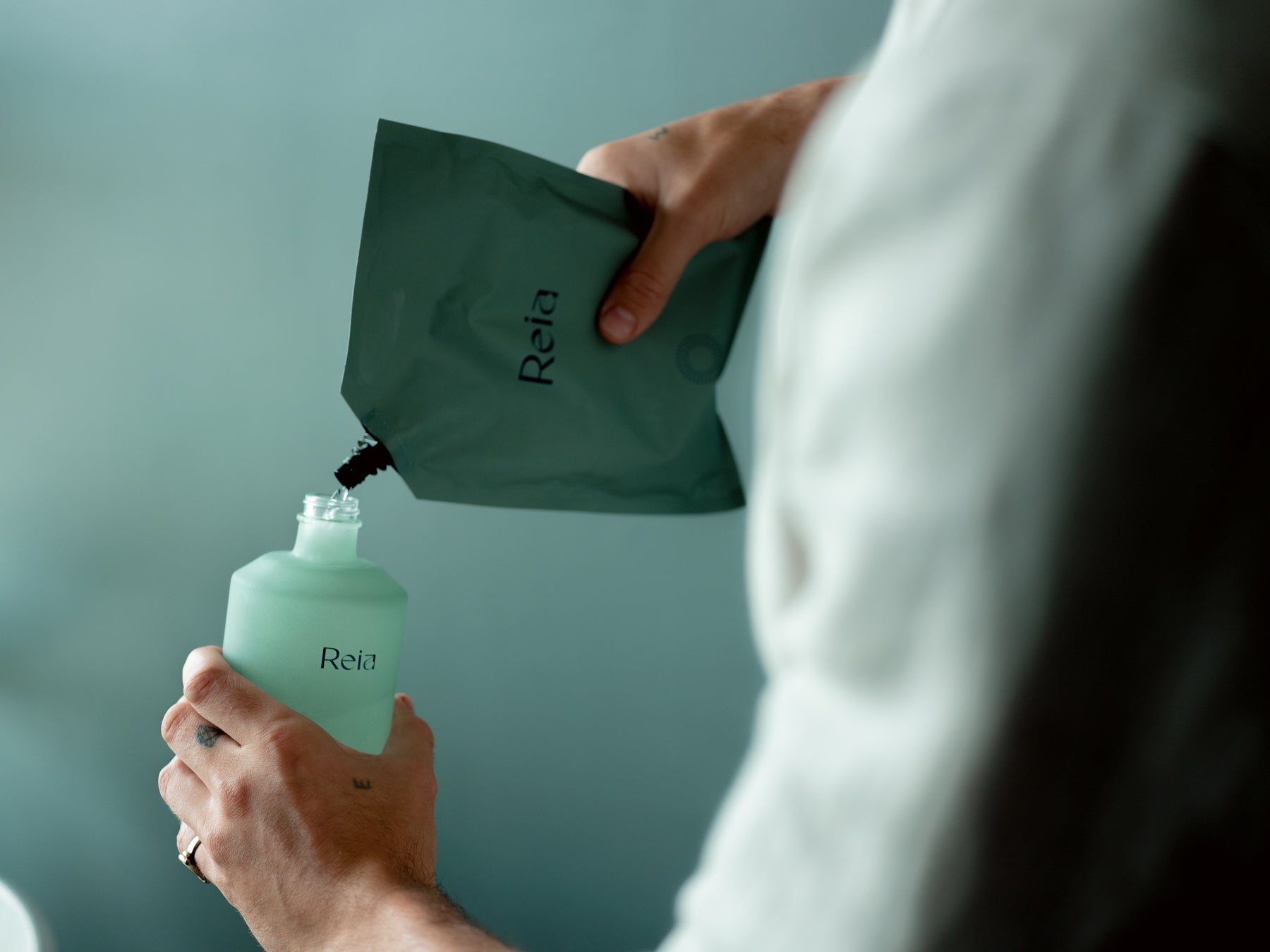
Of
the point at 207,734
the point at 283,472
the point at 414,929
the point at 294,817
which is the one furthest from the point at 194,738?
the point at 283,472

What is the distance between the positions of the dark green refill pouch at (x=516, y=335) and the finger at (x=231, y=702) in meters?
0.17

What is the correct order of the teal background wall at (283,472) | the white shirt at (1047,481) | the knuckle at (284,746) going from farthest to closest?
1. the teal background wall at (283,472)
2. the knuckle at (284,746)
3. the white shirt at (1047,481)

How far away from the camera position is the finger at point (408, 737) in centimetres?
64

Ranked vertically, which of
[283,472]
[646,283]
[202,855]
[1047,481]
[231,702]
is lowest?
[202,855]

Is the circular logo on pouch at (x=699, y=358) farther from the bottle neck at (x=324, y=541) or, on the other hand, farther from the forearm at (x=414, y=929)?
the forearm at (x=414, y=929)

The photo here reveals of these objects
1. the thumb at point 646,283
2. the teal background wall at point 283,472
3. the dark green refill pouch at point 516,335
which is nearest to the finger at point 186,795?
the dark green refill pouch at point 516,335

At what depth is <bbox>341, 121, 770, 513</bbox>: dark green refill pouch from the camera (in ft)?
1.88

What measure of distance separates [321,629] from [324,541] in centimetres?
7

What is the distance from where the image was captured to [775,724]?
9.8 inches

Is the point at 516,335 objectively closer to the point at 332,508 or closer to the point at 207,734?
the point at 332,508

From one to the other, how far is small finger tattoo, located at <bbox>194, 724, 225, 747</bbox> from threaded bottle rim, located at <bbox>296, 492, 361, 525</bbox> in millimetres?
155

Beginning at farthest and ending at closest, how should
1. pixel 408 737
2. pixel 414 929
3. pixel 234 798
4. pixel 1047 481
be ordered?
pixel 408 737 → pixel 234 798 → pixel 414 929 → pixel 1047 481

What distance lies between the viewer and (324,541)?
2.19 ft

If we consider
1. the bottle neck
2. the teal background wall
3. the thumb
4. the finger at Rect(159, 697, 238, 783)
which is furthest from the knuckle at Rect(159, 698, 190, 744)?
the teal background wall
